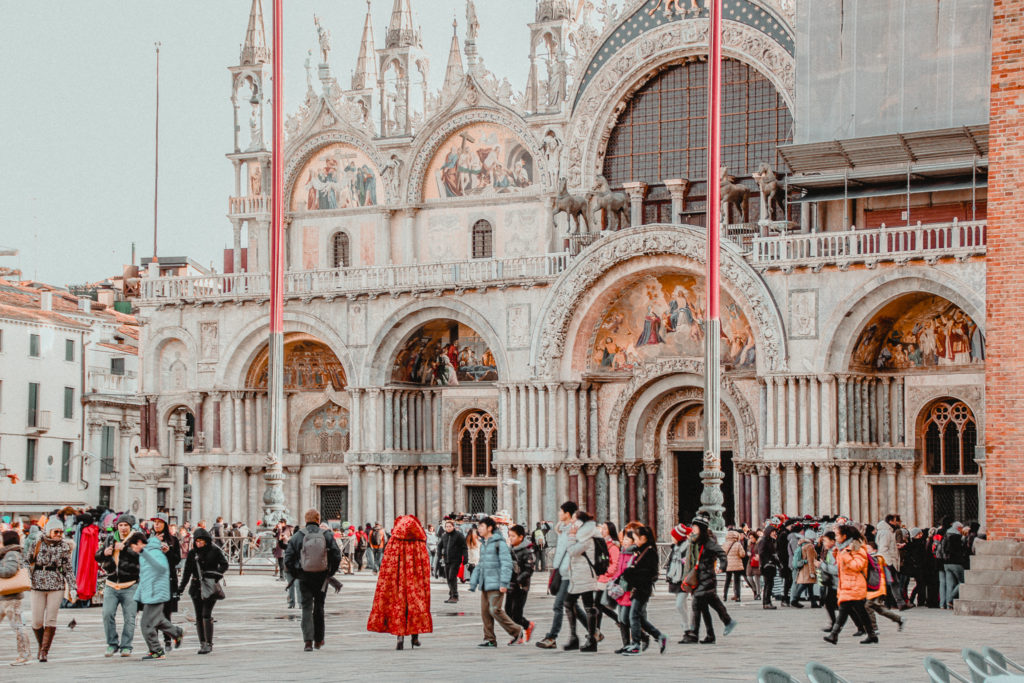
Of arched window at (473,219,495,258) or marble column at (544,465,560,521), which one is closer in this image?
marble column at (544,465,560,521)

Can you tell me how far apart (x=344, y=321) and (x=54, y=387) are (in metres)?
18.0

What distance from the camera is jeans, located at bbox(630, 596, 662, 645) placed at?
19.5 m

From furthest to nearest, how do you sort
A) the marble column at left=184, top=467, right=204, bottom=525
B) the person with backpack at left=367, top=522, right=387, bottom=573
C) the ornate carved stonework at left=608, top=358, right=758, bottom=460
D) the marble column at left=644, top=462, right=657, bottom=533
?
the marble column at left=184, top=467, right=204, bottom=525, the marble column at left=644, top=462, right=657, bottom=533, the ornate carved stonework at left=608, top=358, right=758, bottom=460, the person with backpack at left=367, top=522, right=387, bottom=573

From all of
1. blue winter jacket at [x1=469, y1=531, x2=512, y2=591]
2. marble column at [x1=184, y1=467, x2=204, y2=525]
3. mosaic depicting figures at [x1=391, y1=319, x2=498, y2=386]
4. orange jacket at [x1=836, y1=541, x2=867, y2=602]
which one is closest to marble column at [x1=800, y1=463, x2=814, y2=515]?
→ mosaic depicting figures at [x1=391, y1=319, x2=498, y2=386]

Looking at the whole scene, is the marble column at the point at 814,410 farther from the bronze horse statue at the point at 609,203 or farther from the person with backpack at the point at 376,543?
the person with backpack at the point at 376,543

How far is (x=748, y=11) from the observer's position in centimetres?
4225

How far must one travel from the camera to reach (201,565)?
19.7 meters

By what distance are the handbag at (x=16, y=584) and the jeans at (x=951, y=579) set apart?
45.9ft

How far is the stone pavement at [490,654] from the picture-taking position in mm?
17156

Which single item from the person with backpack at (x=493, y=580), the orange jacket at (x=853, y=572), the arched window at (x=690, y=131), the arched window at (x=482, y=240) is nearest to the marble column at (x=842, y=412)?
the arched window at (x=690, y=131)

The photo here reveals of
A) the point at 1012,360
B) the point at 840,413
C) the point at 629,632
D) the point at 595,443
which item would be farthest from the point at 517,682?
the point at 595,443

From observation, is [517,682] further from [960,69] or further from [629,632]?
[960,69]

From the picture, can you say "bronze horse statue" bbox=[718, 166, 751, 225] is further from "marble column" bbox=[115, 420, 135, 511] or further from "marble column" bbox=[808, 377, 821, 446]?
"marble column" bbox=[115, 420, 135, 511]

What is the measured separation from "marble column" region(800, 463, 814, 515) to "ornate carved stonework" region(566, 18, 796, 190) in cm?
865
